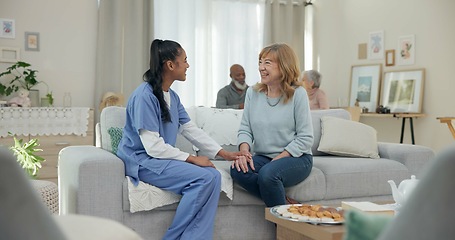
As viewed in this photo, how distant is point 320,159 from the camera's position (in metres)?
3.60

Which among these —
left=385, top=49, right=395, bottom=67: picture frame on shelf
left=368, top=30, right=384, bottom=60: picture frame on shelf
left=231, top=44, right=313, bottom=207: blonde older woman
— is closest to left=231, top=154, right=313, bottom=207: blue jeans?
left=231, top=44, right=313, bottom=207: blonde older woman

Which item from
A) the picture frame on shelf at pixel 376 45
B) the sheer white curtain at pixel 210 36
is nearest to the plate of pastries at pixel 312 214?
the sheer white curtain at pixel 210 36

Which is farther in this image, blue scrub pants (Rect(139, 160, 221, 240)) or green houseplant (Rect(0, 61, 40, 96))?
green houseplant (Rect(0, 61, 40, 96))

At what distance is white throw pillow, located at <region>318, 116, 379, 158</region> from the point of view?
3.72 metres

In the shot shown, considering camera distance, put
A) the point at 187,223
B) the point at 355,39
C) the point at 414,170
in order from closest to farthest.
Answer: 1. the point at 187,223
2. the point at 414,170
3. the point at 355,39

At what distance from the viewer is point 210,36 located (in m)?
7.16

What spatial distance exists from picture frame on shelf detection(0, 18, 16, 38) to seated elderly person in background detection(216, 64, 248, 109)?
238 cm

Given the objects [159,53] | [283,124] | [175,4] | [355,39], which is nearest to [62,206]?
[159,53]

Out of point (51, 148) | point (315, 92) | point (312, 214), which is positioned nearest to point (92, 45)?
point (51, 148)

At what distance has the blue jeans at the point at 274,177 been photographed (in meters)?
2.94

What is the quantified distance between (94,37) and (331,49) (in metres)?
3.39

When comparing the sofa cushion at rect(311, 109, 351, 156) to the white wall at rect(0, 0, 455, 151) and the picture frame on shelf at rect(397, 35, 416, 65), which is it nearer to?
the white wall at rect(0, 0, 455, 151)

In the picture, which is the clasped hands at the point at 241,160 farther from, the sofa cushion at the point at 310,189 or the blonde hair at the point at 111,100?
the blonde hair at the point at 111,100

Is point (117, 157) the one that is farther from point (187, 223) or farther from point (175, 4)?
point (175, 4)
